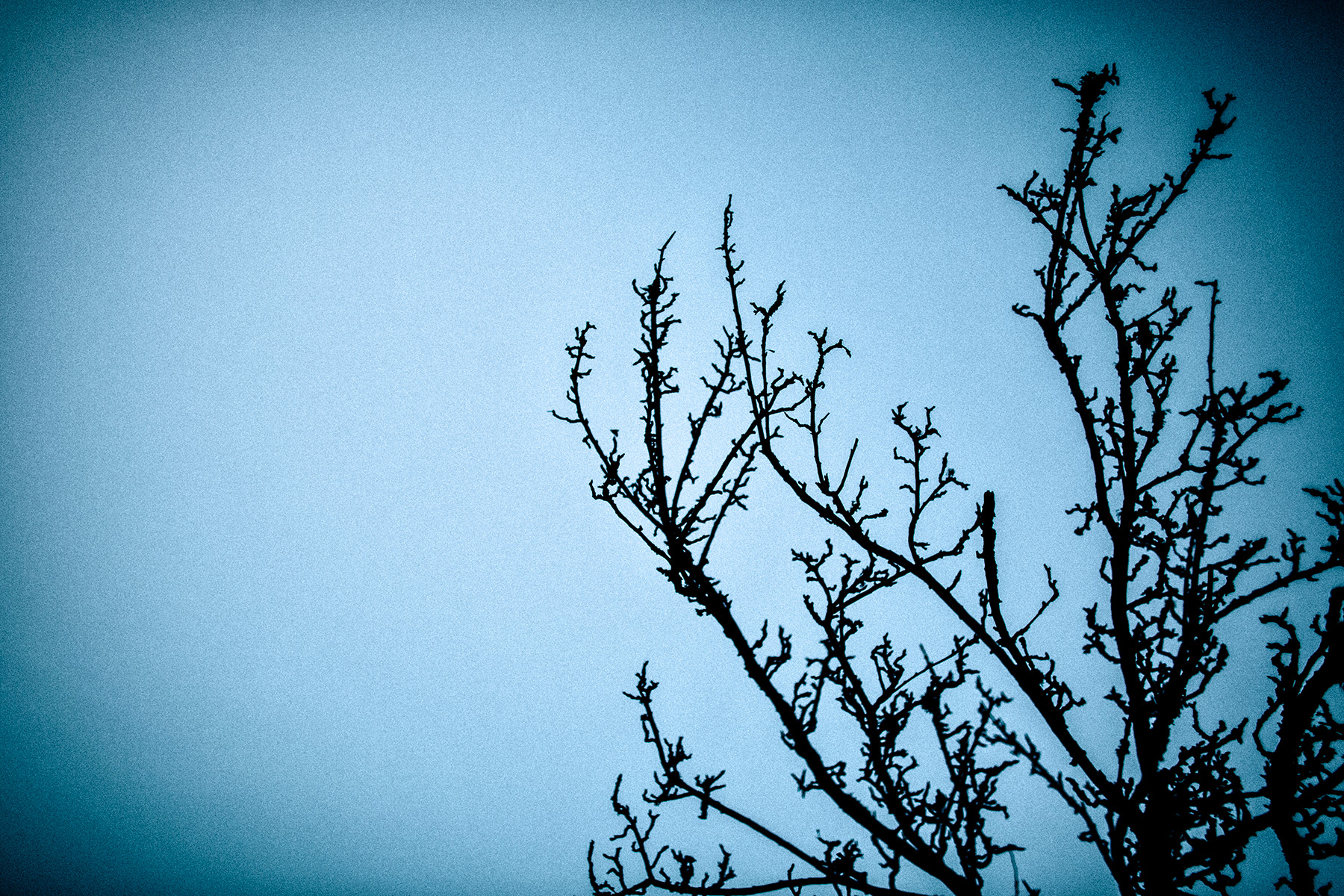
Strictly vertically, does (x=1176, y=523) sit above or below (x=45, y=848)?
above

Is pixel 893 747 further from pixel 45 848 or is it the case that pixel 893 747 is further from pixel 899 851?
pixel 45 848

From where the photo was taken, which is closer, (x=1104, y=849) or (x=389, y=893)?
(x=1104, y=849)

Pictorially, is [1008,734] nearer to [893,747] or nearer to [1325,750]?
[893,747]

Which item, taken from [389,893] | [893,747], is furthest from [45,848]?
[893,747]

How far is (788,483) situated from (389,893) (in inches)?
2655

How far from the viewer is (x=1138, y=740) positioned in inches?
112

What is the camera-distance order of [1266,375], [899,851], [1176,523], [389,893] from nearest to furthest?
[899,851] → [1266,375] → [1176,523] → [389,893]

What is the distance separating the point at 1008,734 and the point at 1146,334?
7.53 feet

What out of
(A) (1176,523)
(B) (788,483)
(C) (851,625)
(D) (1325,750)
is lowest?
(D) (1325,750)

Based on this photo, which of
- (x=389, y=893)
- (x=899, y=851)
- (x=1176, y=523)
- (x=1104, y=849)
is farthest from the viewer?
(x=389, y=893)

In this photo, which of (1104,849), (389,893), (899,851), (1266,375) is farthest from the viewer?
(389,893)

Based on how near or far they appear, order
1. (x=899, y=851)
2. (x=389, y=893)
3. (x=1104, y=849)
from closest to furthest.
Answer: (x=1104, y=849) → (x=899, y=851) → (x=389, y=893)

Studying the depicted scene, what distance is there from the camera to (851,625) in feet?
10.3

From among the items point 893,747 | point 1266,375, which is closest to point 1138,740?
point 893,747
